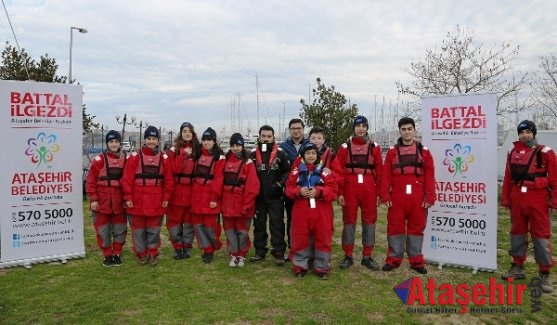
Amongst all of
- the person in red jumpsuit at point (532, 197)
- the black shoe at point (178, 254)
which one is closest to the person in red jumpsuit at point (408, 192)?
the person in red jumpsuit at point (532, 197)

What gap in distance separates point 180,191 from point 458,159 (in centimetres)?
415

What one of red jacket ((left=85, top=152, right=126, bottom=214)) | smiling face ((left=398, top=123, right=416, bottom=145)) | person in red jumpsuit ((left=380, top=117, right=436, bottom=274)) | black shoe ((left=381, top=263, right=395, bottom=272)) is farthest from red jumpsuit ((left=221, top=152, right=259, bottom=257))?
smiling face ((left=398, top=123, right=416, bottom=145))

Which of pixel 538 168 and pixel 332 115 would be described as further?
pixel 332 115

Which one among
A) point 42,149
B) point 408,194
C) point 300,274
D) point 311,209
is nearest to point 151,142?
point 42,149

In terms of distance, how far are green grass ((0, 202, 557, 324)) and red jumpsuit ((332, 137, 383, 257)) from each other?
71 cm

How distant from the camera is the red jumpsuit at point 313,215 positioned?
5.30m

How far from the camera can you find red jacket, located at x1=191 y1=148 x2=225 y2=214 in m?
5.93

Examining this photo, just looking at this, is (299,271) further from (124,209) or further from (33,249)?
(33,249)

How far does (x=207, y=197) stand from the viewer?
596 centimetres

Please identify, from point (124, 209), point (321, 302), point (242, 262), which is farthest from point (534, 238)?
point (124, 209)

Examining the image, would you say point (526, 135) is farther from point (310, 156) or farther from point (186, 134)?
point (186, 134)

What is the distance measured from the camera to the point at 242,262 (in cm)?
597

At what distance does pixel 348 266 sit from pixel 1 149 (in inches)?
207

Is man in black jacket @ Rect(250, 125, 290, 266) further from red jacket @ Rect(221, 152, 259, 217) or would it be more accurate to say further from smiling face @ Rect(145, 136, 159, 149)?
smiling face @ Rect(145, 136, 159, 149)
